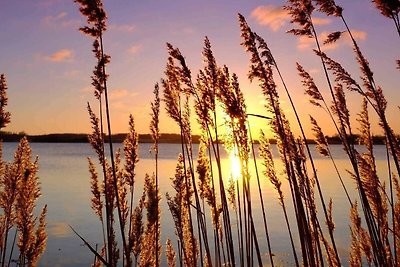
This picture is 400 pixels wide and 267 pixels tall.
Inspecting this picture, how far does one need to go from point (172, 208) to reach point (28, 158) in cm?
229

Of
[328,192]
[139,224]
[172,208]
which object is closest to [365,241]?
[172,208]

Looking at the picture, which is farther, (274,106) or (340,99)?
(340,99)

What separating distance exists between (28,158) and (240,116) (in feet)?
10.7

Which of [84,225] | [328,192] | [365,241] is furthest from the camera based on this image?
[328,192]

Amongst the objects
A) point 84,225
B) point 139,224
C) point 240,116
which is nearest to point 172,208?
point 139,224

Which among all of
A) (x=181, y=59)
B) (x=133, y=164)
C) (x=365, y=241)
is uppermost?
(x=181, y=59)

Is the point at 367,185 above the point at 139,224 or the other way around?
above

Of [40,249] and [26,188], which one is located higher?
[26,188]

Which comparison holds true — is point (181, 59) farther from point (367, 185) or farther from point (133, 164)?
point (367, 185)

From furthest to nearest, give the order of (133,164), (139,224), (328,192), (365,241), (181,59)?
(328,192) < (365,241) < (133,164) < (139,224) < (181,59)

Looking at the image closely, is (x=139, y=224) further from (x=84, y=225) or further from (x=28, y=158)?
(x=84, y=225)

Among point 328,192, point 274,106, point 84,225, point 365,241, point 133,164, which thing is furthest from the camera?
point 328,192

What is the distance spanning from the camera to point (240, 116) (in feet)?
11.3

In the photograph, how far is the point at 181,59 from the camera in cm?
365
